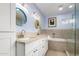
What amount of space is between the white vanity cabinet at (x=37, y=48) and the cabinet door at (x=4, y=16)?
1.11 ft

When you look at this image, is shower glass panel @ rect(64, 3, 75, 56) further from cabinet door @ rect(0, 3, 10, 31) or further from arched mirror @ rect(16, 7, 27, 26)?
cabinet door @ rect(0, 3, 10, 31)

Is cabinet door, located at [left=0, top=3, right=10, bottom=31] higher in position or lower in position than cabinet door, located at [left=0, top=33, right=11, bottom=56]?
higher

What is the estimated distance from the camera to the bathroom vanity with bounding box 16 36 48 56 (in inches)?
49.6

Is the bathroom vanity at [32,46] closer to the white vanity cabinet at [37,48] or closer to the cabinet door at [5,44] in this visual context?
the white vanity cabinet at [37,48]

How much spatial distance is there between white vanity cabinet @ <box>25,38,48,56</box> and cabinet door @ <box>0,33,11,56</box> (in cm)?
23

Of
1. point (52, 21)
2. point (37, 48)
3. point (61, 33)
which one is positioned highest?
point (52, 21)

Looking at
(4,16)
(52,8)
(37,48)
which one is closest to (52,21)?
(52,8)

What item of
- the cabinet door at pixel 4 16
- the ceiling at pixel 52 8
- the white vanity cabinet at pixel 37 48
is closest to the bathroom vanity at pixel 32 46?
the white vanity cabinet at pixel 37 48

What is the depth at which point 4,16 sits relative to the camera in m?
1.28

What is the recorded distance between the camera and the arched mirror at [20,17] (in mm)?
1276

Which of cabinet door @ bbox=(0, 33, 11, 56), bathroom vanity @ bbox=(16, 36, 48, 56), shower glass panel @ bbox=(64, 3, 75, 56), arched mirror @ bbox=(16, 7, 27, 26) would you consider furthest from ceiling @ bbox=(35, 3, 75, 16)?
cabinet door @ bbox=(0, 33, 11, 56)

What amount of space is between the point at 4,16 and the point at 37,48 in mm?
553

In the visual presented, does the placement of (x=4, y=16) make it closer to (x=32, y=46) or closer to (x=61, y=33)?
(x=32, y=46)

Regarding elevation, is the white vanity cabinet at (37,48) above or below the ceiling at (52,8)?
below
